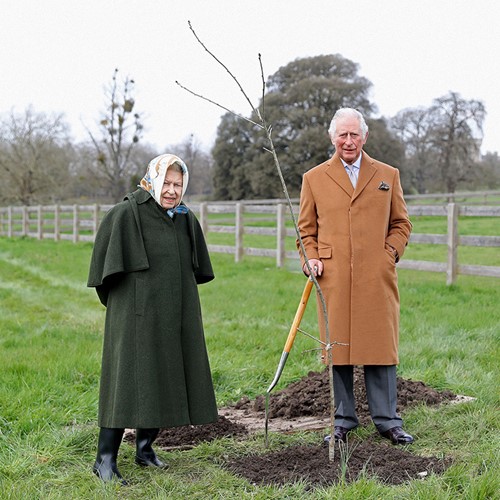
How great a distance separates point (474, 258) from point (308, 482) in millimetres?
12234

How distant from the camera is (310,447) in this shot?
396 centimetres

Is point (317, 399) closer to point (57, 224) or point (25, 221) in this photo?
point (57, 224)

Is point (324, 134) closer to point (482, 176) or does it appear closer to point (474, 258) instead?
point (482, 176)

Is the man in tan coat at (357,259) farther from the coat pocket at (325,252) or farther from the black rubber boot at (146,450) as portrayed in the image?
the black rubber boot at (146,450)

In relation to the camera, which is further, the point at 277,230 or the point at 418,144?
the point at 418,144

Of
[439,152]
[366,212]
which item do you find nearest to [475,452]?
[366,212]

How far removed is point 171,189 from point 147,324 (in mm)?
724

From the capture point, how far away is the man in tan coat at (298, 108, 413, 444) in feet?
13.4

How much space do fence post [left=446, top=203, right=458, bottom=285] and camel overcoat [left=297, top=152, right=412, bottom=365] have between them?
640 centimetres

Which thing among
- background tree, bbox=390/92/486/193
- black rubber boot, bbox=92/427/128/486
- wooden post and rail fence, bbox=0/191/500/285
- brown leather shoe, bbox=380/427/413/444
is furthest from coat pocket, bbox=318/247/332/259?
background tree, bbox=390/92/486/193

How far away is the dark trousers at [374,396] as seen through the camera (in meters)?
4.18

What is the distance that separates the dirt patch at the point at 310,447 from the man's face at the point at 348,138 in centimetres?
169

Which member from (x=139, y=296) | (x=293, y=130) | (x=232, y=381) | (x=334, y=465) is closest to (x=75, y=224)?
(x=232, y=381)

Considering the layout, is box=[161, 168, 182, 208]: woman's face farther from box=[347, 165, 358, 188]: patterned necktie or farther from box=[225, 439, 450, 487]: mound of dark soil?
box=[225, 439, 450, 487]: mound of dark soil
